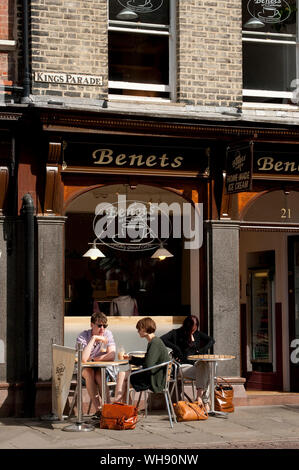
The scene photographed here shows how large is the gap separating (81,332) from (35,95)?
356 centimetres

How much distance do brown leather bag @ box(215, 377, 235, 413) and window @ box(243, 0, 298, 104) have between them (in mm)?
4691

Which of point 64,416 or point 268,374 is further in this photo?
point 268,374

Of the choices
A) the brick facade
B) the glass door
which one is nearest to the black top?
the glass door

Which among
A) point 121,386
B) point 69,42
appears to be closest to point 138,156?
point 69,42

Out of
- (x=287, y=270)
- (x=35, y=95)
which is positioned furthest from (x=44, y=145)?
(x=287, y=270)

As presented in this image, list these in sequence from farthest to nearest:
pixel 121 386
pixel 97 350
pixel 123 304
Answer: pixel 123 304, pixel 97 350, pixel 121 386

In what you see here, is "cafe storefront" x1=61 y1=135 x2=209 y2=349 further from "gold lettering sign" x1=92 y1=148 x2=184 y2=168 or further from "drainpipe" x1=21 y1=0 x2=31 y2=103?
"drainpipe" x1=21 y1=0 x2=31 y2=103

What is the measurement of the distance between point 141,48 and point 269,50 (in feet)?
7.10

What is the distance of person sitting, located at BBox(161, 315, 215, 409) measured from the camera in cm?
1370

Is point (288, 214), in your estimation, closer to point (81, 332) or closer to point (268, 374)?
point (268, 374)

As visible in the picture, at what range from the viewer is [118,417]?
12.4m

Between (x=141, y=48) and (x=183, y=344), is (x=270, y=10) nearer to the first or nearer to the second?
(x=141, y=48)

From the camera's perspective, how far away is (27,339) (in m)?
13.8

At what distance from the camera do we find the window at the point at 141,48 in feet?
48.9
